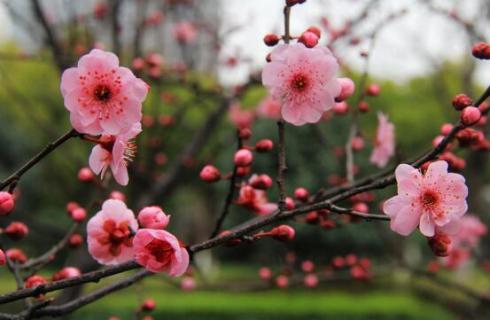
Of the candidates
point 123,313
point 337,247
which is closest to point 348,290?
point 337,247

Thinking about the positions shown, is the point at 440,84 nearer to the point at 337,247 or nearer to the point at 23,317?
the point at 337,247

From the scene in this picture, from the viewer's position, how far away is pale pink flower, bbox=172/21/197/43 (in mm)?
4945

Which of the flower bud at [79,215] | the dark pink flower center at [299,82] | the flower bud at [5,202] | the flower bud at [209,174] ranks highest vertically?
the dark pink flower center at [299,82]

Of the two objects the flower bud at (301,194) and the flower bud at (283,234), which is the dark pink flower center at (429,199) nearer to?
the flower bud at (283,234)

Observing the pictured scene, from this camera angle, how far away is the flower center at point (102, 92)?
1367 mm

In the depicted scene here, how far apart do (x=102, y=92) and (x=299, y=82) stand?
19.5 inches

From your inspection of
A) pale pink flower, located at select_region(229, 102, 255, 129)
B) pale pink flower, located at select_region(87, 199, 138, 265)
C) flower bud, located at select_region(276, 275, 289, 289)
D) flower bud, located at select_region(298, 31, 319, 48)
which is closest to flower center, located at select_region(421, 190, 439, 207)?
flower bud, located at select_region(298, 31, 319, 48)

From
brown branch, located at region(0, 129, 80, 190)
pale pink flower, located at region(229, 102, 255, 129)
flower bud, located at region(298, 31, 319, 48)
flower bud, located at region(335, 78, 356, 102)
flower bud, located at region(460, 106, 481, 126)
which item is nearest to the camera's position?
brown branch, located at region(0, 129, 80, 190)

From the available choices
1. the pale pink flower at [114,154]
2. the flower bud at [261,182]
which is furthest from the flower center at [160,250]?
the flower bud at [261,182]

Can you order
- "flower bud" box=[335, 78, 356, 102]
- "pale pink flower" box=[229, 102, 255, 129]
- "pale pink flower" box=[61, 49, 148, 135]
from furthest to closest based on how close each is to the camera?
"pale pink flower" box=[229, 102, 255, 129], "flower bud" box=[335, 78, 356, 102], "pale pink flower" box=[61, 49, 148, 135]

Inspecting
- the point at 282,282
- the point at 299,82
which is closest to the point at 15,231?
the point at 299,82

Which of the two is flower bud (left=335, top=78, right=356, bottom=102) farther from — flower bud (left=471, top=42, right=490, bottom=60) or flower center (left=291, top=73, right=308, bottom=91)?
flower bud (left=471, top=42, right=490, bottom=60)

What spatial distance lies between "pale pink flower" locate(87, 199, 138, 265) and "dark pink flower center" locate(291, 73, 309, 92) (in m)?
0.53

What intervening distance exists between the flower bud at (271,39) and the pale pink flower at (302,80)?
8 centimetres
